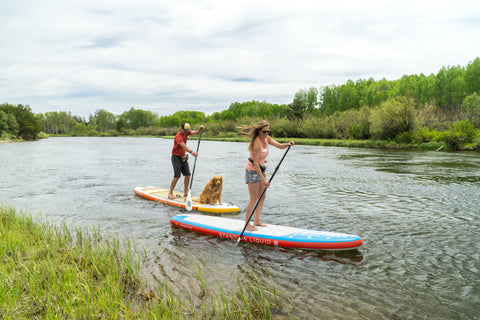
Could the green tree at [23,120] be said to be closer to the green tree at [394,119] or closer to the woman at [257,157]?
the green tree at [394,119]

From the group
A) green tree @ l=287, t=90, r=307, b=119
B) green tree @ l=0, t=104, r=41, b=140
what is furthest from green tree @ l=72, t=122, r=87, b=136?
green tree @ l=287, t=90, r=307, b=119

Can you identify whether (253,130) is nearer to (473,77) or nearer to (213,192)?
(213,192)

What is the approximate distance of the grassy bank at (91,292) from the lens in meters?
3.89

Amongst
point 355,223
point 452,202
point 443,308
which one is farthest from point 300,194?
point 443,308

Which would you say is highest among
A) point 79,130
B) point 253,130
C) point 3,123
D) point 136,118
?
point 136,118

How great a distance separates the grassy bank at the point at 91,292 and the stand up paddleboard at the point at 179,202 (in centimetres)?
397

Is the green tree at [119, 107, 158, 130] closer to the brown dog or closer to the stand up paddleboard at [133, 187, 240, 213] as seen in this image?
the stand up paddleboard at [133, 187, 240, 213]

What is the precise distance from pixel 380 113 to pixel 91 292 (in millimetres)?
46890

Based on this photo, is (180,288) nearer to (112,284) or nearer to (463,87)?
(112,284)

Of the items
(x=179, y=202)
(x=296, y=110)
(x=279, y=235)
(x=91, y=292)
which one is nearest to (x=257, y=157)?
(x=279, y=235)

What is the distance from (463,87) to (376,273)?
81.1 m

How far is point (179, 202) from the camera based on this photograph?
35.0 feet

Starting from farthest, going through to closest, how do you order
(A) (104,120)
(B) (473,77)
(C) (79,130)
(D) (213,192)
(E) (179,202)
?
(A) (104,120) → (C) (79,130) → (B) (473,77) → (E) (179,202) → (D) (213,192)

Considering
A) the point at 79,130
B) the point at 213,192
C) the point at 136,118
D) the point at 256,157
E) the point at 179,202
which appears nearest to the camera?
the point at 256,157
